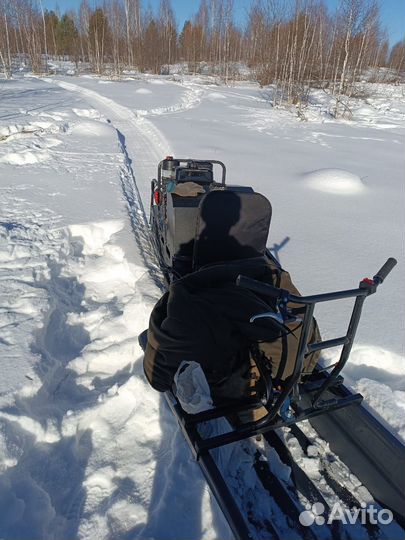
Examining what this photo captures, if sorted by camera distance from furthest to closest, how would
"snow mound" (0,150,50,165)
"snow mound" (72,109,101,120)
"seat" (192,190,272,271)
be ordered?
"snow mound" (72,109,101,120) < "snow mound" (0,150,50,165) < "seat" (192,190,272,271)

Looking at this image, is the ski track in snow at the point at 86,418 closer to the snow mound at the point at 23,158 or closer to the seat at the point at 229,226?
the seat at the point at 229,226

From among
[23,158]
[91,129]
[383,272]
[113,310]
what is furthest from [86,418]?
[91,129]

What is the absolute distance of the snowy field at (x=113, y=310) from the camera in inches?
69.4

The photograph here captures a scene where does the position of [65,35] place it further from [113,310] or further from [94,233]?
[113,310]

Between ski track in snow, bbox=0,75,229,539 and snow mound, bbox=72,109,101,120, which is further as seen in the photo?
snow mound, bbox=72,109,101,120

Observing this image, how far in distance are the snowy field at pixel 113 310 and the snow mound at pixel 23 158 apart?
0.11ft

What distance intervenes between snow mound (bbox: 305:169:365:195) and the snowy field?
0.03m

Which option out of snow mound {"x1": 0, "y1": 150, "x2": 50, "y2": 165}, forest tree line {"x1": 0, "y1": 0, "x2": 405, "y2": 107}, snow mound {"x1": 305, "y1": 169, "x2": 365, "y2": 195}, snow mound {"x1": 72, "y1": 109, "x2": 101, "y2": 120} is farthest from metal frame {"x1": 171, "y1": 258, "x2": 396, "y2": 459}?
forest tree line {"x1": 0, "y1": 0, "x2": 405, "y2": 107}

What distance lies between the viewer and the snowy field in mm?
1763

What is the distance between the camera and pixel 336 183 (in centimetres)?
680

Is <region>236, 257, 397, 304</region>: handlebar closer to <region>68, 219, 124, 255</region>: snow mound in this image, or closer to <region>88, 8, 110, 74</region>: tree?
<region>68, 219, 124, 255</region>: snow mound

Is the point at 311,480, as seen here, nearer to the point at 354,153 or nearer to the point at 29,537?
the point at 29,537

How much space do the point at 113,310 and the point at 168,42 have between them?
4289 cm

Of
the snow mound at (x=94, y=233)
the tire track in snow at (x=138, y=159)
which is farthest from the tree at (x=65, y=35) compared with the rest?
the snow mound at (x=94, y=233)
